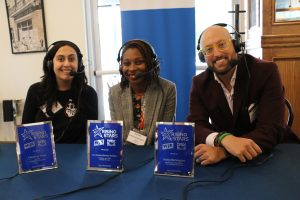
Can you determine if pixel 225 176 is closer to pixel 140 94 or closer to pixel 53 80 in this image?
pixel 140 94

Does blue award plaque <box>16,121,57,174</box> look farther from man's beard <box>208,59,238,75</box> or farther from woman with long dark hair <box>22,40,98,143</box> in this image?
man's beard <box>208,59,238,75</box>

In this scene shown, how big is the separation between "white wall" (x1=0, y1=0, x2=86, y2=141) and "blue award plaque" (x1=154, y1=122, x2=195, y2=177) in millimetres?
2133

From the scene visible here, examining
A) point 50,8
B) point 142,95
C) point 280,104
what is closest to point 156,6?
point 50,8

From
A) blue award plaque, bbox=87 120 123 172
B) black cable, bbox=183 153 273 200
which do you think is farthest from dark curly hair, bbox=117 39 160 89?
black cable, bbox=183 153 273 200

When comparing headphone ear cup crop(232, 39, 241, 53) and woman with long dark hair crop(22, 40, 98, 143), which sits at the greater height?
headphone ear cup crop(232, 39, 241, 53)

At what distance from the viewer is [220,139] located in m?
1.13

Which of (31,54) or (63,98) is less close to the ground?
(31,54)

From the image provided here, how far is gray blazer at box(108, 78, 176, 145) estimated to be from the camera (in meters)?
1.58

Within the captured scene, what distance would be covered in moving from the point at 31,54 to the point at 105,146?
2.31 meters

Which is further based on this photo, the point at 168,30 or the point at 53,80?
the point at 168,30

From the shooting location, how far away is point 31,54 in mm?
2996

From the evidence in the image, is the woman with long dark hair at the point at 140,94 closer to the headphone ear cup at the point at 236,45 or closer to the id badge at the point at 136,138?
the id badge at the point at 136,138

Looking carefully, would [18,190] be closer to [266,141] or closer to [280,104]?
[266,141]

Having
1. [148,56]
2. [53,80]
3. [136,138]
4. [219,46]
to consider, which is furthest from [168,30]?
[136,138]
